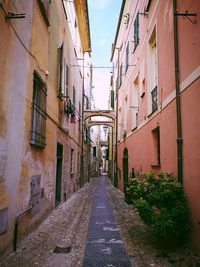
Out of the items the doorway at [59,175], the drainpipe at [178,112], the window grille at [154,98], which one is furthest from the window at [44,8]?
the doorway at [59,175]

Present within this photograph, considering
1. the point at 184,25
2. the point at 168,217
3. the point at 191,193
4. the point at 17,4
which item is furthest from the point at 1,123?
the point at 184,25

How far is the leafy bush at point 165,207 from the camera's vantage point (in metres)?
4.49

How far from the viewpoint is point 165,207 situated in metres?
4.80

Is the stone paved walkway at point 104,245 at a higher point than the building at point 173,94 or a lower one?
lower

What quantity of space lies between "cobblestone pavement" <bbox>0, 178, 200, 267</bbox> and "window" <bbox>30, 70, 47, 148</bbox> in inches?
84.4

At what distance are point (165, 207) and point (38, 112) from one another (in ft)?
12.3

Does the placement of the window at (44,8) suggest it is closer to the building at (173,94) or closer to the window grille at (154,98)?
the building at (173,94)

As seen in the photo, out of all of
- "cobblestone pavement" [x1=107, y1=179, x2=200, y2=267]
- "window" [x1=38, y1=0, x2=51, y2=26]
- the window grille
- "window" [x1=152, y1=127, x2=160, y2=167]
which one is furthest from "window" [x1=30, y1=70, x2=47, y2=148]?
"window" [x1=152, y1=127, x2=160, y2=167]

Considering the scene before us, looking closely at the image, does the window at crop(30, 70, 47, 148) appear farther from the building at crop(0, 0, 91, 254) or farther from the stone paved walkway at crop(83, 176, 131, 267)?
the stone paved walkway at crop(83, 176, 131, 267)

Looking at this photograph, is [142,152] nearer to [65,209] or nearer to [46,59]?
[65,209]

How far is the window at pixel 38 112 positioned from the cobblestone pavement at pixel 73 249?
7.03ft

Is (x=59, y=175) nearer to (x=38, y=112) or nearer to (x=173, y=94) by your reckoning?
(x=38, y=112)

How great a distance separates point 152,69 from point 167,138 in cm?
324

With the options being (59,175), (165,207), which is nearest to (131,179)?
(165,207)
